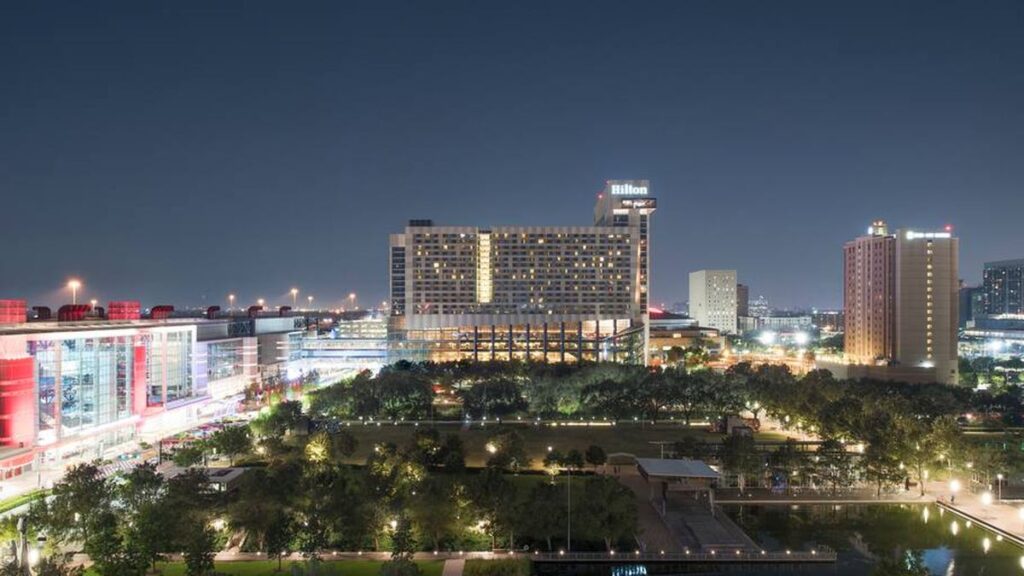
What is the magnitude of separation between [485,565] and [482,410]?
3128cm

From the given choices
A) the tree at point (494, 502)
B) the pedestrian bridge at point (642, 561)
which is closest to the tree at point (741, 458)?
the pedestrian bridge at point (642, 561)

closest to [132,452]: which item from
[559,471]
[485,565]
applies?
[559,471]

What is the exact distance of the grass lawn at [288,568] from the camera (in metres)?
23.4

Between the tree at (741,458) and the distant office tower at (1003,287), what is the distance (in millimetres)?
149989

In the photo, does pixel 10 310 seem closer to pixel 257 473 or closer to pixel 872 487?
pixel 257 473

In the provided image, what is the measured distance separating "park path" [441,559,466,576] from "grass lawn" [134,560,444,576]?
174 mm

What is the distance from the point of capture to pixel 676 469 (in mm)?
32750

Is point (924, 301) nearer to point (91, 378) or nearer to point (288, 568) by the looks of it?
point (288, 568)

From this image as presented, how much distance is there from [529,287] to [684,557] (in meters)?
68.3

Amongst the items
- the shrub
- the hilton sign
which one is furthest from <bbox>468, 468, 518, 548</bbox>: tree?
the hilton sign

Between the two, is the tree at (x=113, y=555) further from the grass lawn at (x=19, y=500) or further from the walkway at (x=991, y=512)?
the walkway at (x=991, y=512)

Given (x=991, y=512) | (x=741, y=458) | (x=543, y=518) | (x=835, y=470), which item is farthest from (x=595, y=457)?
(x=991, y=512)

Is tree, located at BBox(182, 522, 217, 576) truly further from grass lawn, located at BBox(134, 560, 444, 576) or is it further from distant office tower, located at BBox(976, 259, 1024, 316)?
distant office tower, located at BBox(976, 259, 1024, 316)

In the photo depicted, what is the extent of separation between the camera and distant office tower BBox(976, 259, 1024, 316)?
15262 cm
